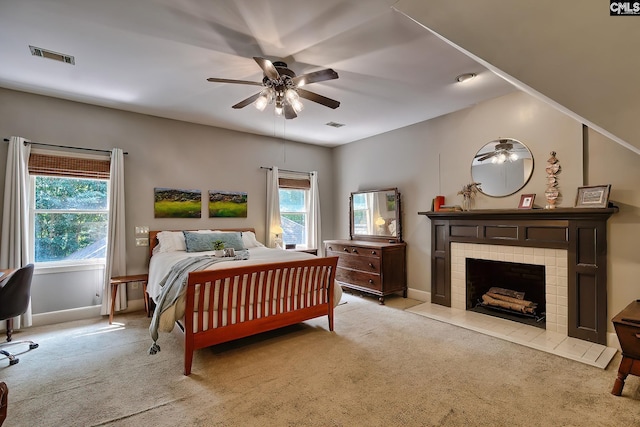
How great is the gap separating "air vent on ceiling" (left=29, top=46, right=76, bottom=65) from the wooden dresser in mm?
Answer: 4151

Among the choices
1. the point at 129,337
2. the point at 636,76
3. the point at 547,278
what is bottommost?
the point at 129,337

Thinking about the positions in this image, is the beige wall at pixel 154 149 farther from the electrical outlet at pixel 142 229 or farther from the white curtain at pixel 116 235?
the white curtain at pixel 116 235

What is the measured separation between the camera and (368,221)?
18.2 feet

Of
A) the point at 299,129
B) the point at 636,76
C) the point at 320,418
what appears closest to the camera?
the point at 636,76

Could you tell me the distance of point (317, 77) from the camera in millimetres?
2434

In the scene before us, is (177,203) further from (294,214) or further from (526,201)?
(526,201)

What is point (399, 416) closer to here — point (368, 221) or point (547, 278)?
point (547, 278)

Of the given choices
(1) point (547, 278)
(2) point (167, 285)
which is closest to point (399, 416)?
(2) point (167, 285)

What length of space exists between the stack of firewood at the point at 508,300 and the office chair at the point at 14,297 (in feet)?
17.4

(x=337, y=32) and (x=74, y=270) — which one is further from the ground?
(x=337, y=32)

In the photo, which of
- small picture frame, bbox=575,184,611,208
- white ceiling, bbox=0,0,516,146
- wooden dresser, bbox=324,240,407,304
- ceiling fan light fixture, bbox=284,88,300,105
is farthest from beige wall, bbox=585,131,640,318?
ceiling fan light fixture, bbox=284,88,300,105

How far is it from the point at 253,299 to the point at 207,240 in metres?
1.78

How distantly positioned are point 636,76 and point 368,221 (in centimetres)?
419

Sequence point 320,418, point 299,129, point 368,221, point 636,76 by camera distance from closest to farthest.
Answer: point 636,76, point 320,418, point 299,129, point 368,221
